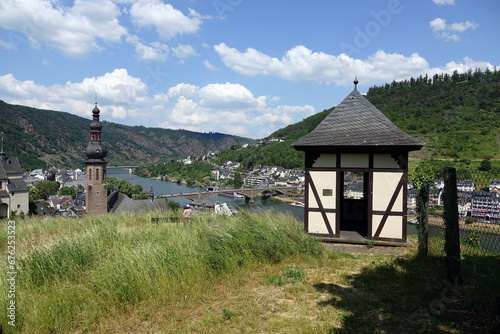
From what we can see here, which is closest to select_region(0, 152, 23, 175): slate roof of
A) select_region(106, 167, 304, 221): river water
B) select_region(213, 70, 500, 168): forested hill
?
select_region(106, 167, 304, 221): river water

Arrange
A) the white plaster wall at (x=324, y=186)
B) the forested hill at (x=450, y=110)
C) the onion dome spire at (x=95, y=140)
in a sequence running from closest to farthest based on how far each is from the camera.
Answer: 1. the white plaster wall at (x=324, y=186)
2. the onion dome spire at (x=95, y=140)
3. the forested hill at (x=450, y=110)

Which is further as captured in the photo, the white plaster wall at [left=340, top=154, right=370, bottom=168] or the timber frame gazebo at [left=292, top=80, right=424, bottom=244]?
the white plaster wall at [left=340, top=154, right=370, bottom=168]

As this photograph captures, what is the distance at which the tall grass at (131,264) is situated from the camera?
150 inches

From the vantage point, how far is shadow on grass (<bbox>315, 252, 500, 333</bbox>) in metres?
3.42

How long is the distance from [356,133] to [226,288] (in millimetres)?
5342

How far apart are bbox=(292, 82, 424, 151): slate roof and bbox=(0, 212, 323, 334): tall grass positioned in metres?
2.41

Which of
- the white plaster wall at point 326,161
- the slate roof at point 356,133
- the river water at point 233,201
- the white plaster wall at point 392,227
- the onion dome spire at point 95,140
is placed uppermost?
the onion dome spire at point 95,140

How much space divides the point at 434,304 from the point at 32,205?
6344 cm

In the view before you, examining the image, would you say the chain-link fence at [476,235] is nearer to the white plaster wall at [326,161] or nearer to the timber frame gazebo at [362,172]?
the timber frame gazebo at [362,172]

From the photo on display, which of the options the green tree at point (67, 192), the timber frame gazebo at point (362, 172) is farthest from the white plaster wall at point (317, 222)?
the green tree at point (67, 192)

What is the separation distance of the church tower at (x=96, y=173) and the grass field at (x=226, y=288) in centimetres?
3773

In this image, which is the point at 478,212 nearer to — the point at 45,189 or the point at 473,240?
the point at 473,240

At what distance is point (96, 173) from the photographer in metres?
40.6

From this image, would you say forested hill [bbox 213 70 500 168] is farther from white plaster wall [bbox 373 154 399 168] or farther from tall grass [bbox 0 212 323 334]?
tall grass [bbox 0 212 323 334]
